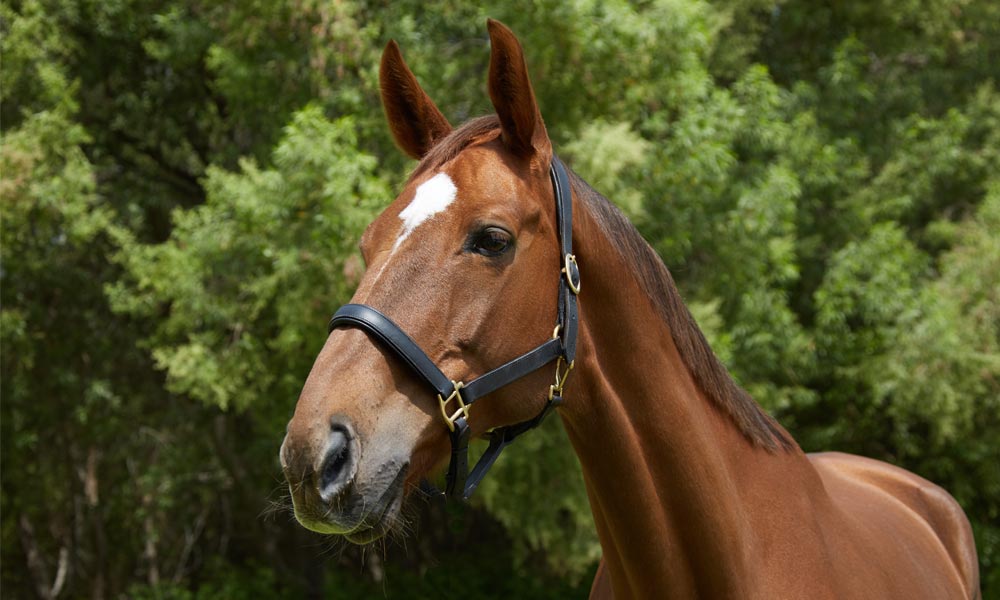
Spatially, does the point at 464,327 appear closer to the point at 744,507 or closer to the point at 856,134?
the point at 744,507

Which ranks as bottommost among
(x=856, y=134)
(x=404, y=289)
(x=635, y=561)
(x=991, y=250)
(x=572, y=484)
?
(x=572, y=484)

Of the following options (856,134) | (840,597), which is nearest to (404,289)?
(840,597)

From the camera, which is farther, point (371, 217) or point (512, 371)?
point (371, 217)

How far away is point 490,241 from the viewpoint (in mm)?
1842

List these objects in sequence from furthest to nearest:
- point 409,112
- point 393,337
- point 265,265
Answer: point 265,265, point 409,112, point 393,337

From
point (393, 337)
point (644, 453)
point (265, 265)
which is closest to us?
point (393, 337)

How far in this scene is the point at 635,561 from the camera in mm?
2043

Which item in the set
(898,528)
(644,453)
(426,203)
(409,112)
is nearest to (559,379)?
(644,453)

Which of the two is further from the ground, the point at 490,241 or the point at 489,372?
the point at 490,241

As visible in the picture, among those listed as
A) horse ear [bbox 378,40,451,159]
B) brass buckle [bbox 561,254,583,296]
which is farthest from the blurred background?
brass buckle [bbox 561,254,583,296]

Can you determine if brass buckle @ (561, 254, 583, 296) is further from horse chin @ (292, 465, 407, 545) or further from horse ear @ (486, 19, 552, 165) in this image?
horse chin @ (292, 465, 407, 545)

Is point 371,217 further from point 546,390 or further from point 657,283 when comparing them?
point 546,390

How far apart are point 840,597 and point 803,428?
917 centimetres

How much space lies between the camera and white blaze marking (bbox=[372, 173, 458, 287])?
1.83m
